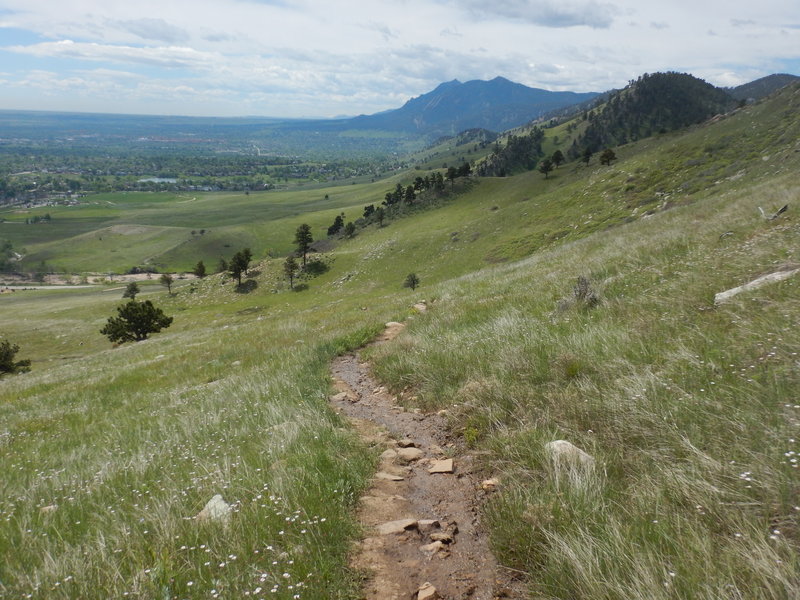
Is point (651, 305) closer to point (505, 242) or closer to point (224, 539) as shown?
point (224, 539)

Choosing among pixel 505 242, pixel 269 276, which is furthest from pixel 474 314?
pixel 269 276

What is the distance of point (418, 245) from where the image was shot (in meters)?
80.0

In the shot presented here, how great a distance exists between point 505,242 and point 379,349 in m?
57.0

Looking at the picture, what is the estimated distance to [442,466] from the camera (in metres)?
5.34

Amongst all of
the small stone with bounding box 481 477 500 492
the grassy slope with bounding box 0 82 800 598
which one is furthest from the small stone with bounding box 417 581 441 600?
the small stone with bounding box 481 477 500 492

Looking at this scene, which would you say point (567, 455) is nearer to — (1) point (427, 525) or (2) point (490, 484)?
(2) point (490, 484)

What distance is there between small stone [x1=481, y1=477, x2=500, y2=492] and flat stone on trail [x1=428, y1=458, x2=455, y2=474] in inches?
23.9

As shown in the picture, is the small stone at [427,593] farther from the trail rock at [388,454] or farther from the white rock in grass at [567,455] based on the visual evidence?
the trail rock at [388,454]

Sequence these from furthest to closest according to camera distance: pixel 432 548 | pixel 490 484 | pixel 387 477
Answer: pixel 387 477 → pixel 490 484 → pixel 432 548

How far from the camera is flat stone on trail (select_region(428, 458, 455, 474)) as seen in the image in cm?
527

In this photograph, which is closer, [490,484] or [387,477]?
[490,484]

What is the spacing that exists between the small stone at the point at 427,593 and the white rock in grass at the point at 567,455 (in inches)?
62.6

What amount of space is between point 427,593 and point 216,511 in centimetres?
219

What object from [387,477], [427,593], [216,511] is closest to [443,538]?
[427,593]
